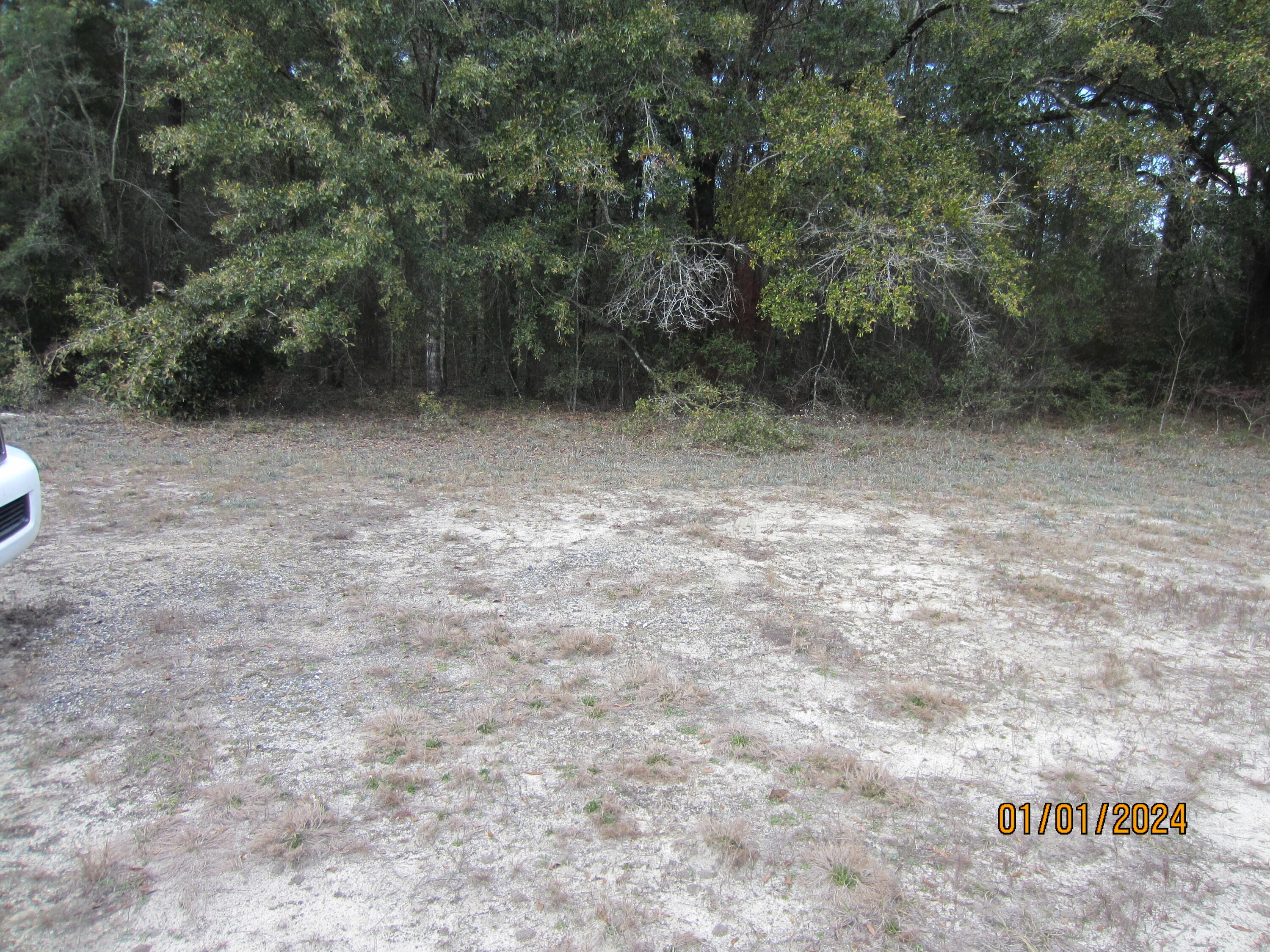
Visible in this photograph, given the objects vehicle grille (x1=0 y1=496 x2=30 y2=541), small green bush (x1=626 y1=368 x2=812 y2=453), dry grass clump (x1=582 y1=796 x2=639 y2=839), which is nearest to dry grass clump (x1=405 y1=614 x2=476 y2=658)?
dry grass clump (x1=582 y1=796 x2=639 y2=839)

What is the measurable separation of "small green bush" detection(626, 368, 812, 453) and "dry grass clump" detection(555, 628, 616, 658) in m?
5.75

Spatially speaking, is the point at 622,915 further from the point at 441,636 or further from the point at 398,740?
the point at 441,636

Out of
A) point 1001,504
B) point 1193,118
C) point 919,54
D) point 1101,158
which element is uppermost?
point 919,54

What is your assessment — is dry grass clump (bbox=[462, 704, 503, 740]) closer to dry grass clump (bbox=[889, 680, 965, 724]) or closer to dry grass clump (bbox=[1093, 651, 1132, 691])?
dry grass clump (bbox=[889, 680, 965, 724])

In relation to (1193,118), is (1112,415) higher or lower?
lower

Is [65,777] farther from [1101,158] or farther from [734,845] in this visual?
[1101,158]

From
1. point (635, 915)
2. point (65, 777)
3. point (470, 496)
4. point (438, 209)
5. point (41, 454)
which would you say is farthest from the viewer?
point (438, 209)

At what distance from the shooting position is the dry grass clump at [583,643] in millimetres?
3803

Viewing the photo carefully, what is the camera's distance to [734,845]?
246cm

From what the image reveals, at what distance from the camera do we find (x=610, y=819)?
102 inches

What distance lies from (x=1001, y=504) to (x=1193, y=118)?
8.23 m

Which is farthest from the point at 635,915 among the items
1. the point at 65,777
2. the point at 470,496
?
the point at 470,496

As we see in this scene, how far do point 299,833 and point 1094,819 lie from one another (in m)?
2.62

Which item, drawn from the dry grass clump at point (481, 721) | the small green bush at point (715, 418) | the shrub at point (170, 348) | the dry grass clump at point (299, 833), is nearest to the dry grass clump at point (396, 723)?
the dry grass clump at point (481, 721)
